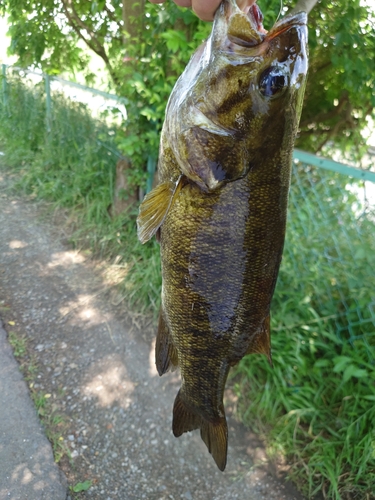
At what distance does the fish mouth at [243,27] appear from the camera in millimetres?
1040

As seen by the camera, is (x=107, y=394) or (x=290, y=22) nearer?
(x=290, y=22)

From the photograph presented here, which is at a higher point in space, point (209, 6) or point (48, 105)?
point (209, 6)

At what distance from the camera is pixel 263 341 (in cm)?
147

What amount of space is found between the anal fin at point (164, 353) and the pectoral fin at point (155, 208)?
19.1 inches

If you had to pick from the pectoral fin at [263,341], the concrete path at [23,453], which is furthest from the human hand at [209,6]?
the concrete path at [23,453]

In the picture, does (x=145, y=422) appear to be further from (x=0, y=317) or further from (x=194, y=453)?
(x=0, y=317)

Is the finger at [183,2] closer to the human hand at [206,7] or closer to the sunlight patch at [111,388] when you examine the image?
the human hand at [206,7]

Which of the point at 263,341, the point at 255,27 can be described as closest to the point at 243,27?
the point at 255,27

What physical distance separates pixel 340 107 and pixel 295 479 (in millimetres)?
3723

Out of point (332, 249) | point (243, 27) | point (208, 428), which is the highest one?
point (243, 27)

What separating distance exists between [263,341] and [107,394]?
1904 millimetres

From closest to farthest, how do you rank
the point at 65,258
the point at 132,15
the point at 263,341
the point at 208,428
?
the point at 263,341 < the point at 208,428 < the point at 132,15 < the point at 65,258

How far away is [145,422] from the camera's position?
9.38 ft

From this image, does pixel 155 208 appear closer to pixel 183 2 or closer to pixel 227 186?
pixel 227 186
